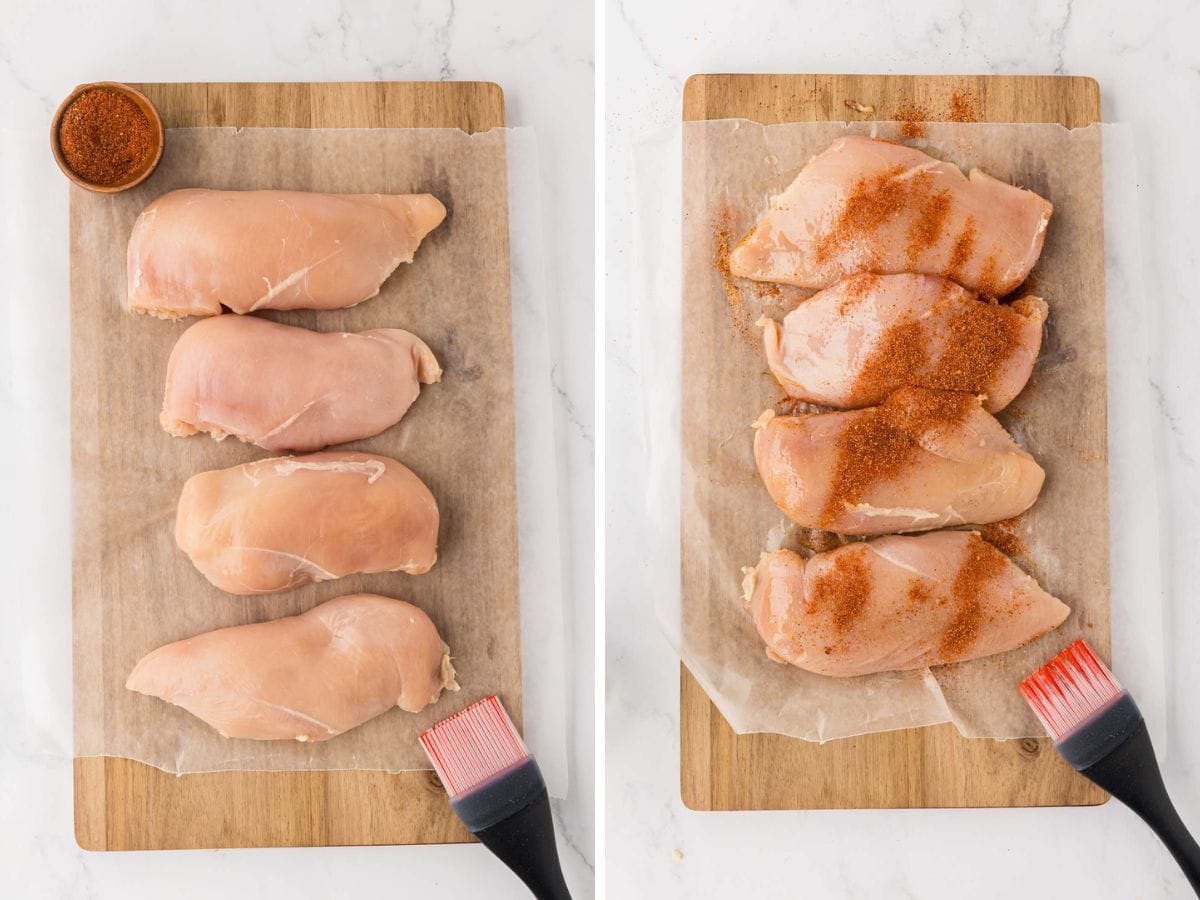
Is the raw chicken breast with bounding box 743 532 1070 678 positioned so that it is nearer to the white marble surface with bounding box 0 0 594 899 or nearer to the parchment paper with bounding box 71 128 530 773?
the white marble surface with bounding box 0 0 594 899

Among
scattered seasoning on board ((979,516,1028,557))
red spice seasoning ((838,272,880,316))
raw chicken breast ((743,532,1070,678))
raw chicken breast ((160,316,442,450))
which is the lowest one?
raw chicken breast ((743,532,1070,678))

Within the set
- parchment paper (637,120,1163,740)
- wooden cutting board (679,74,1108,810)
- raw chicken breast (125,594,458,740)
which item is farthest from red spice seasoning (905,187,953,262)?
raw chicken breast (125,594,458,740)

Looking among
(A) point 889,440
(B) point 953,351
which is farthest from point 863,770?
(B) point 953,351

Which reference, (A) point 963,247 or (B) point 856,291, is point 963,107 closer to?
(A) point 963,247

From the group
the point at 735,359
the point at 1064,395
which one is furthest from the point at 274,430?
the point at 1064,395

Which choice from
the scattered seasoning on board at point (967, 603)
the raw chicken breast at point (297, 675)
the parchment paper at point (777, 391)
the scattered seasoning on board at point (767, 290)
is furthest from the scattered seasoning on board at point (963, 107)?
the raw chicken breast at point (297, 675)
